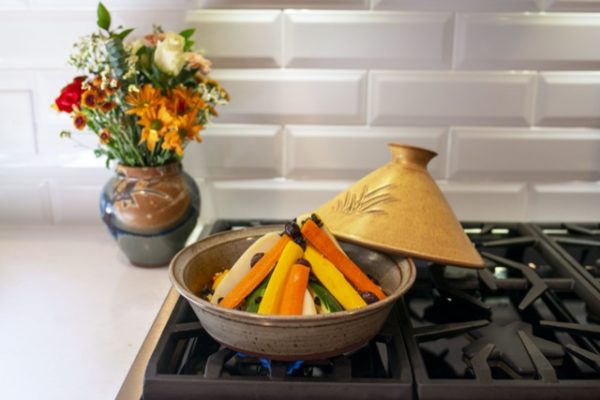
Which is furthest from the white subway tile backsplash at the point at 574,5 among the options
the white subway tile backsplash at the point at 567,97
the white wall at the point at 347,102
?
the white subway tile backsplash at the point at 567,97

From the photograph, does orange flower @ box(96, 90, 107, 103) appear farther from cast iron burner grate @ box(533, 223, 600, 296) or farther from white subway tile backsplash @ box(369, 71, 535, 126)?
cast iron burner grate @ box(533, 223, 600, 296)

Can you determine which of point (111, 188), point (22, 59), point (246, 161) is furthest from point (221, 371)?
point (22, 59)

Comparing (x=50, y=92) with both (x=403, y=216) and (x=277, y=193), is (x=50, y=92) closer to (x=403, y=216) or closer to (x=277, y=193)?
(x=277, y=193)

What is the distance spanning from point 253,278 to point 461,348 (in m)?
0.28

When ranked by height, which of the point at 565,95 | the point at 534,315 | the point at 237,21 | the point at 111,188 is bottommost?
the point at 534,315

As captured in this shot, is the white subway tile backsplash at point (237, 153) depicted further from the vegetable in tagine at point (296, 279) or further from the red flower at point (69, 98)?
the vegetable in tagine at point (296, 279)

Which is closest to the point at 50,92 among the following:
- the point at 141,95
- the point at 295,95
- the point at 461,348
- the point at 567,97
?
the point at 141,95

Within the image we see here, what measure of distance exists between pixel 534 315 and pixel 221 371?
45 centimetres

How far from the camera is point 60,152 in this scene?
112 centimetres

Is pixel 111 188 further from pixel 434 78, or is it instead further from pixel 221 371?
pixel 434 78

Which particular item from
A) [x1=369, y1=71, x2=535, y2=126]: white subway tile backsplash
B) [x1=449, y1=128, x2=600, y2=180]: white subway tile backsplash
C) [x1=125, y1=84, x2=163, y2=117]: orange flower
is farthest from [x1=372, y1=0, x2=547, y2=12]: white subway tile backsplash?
[x1=125, y1=84, x2=163, y2=117]: orange flower

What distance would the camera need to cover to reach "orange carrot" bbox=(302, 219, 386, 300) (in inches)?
28.1

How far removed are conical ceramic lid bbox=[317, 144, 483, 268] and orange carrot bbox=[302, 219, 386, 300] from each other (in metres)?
0.04

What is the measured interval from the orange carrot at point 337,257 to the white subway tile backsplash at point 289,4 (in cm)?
47
